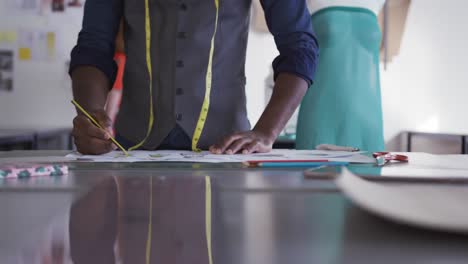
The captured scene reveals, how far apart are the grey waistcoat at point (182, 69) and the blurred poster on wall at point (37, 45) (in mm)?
2513

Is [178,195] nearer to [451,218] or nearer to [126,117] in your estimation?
[451,218]

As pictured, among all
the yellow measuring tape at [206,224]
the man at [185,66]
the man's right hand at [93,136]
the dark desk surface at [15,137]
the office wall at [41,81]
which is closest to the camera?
the yellow measuring tape at [206,224]

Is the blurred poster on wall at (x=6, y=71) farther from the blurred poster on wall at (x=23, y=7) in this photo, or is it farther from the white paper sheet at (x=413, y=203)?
the white paper sheet at (x=413, y=203)

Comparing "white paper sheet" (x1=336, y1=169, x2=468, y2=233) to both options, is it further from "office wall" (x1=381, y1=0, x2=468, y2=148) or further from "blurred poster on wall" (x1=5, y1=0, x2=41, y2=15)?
"blurred poster on wall" (x1=5, y1=0, x2=41, y2=15)

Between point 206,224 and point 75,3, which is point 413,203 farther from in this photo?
point 75,3

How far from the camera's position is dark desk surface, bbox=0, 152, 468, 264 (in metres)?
0.25

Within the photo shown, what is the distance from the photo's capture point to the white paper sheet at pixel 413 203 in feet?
0.86

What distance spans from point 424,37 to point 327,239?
150 inches

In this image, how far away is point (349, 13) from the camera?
5.74 ft

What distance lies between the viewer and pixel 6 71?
3654 mm

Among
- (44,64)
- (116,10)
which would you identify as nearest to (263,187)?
(116,10)

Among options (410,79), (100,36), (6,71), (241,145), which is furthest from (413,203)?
(6,71)

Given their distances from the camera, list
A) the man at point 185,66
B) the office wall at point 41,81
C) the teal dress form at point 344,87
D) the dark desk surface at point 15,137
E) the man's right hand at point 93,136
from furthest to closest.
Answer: the office wall at point 41,81, the dark desk surface at point 15,137, the teal dress form at point 344,87, the man at point 185,66, the man's right hand at point 93,136

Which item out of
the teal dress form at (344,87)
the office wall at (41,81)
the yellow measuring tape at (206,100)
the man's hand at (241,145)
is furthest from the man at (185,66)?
the office wall at (41,81)
